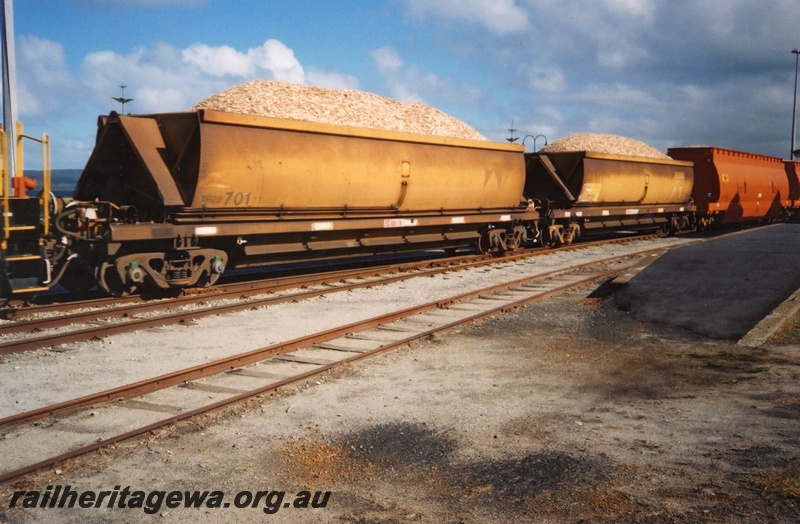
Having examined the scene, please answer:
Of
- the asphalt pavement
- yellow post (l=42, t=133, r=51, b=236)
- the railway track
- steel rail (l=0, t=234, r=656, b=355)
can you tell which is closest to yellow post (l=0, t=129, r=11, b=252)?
yellow post (l=42, t=133, r=51, b=236)

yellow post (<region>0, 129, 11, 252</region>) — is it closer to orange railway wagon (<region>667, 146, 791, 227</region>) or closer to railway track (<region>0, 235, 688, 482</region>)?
railway track (<region>0, 235, 688, 482</region>)

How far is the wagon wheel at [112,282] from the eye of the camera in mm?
11062

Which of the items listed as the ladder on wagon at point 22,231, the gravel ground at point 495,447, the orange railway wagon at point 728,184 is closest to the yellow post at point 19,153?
the ladder on wagon at point 22,231

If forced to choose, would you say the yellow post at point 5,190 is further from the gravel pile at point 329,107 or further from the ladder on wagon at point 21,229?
Result: the gravel pile at point 329,107

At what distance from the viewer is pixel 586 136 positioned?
185 feet

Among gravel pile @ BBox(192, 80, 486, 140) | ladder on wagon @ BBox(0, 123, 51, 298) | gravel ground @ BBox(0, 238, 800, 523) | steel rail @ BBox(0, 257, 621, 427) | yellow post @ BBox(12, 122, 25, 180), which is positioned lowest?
gravel ground @ BBox(0, 238, 800, 523)

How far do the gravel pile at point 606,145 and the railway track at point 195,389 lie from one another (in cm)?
4249

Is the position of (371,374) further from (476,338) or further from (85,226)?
(85,226)

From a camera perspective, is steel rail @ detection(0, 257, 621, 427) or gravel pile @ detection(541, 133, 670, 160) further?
gravel pile @ detection(541, 133, 670, 160)

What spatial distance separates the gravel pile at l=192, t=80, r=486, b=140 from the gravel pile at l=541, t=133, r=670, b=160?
18529 millimetres

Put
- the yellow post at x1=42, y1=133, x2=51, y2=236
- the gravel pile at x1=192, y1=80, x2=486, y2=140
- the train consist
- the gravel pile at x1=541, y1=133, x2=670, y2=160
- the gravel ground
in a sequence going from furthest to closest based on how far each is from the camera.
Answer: the gravel pile at x1=541, y1=133, x2=670, y2=160 → the gravel pile at x1=192, y1=80, x2=486, y2=140 → the train consist → the yellow post at x1=42, y1=133, x2=51, y2=236 → the gravel ground

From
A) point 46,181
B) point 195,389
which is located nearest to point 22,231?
point 46,181

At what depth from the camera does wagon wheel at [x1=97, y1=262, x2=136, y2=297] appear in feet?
36.3

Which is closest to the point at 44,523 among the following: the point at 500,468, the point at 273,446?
the point at 273,446
